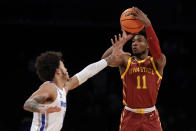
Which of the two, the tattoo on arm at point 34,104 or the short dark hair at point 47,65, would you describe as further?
the short dark hair at point 47,65

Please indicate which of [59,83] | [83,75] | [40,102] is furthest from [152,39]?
[40,102]

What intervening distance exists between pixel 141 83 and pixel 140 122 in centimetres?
58

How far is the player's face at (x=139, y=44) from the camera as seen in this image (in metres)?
5.00

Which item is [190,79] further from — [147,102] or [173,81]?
[147,102]

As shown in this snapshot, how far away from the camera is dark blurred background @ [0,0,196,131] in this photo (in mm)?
8133

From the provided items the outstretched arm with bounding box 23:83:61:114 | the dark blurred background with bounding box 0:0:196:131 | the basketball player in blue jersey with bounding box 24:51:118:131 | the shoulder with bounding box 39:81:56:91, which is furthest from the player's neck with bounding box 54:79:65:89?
the dark blurred background with bounding box 0:0:196:131

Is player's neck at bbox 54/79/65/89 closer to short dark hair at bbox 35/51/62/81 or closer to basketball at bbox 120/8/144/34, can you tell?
short dark hair at bbox 35/51/62/81

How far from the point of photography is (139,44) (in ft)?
16.4

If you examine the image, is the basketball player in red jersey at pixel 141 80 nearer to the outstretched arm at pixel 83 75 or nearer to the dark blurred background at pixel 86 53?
the outstretched arm at pixel 83 75

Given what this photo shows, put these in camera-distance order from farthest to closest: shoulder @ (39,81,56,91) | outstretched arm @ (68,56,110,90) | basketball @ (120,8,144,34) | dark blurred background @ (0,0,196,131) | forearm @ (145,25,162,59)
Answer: dark blurred background @ (0,0,196,131), basketball @ (120,8,144,34), forearm @ (145,25,162,59), outstretched arm @ (68,56,110,90), shoulder @ (39,81,56,91)

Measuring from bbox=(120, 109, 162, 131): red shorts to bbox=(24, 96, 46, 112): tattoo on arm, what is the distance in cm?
194

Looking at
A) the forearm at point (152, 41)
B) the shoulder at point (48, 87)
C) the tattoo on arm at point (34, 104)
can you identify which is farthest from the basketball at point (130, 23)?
the tattoo on arm at point (34, 104)

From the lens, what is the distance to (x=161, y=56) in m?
4.87

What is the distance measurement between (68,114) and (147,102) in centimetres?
408
